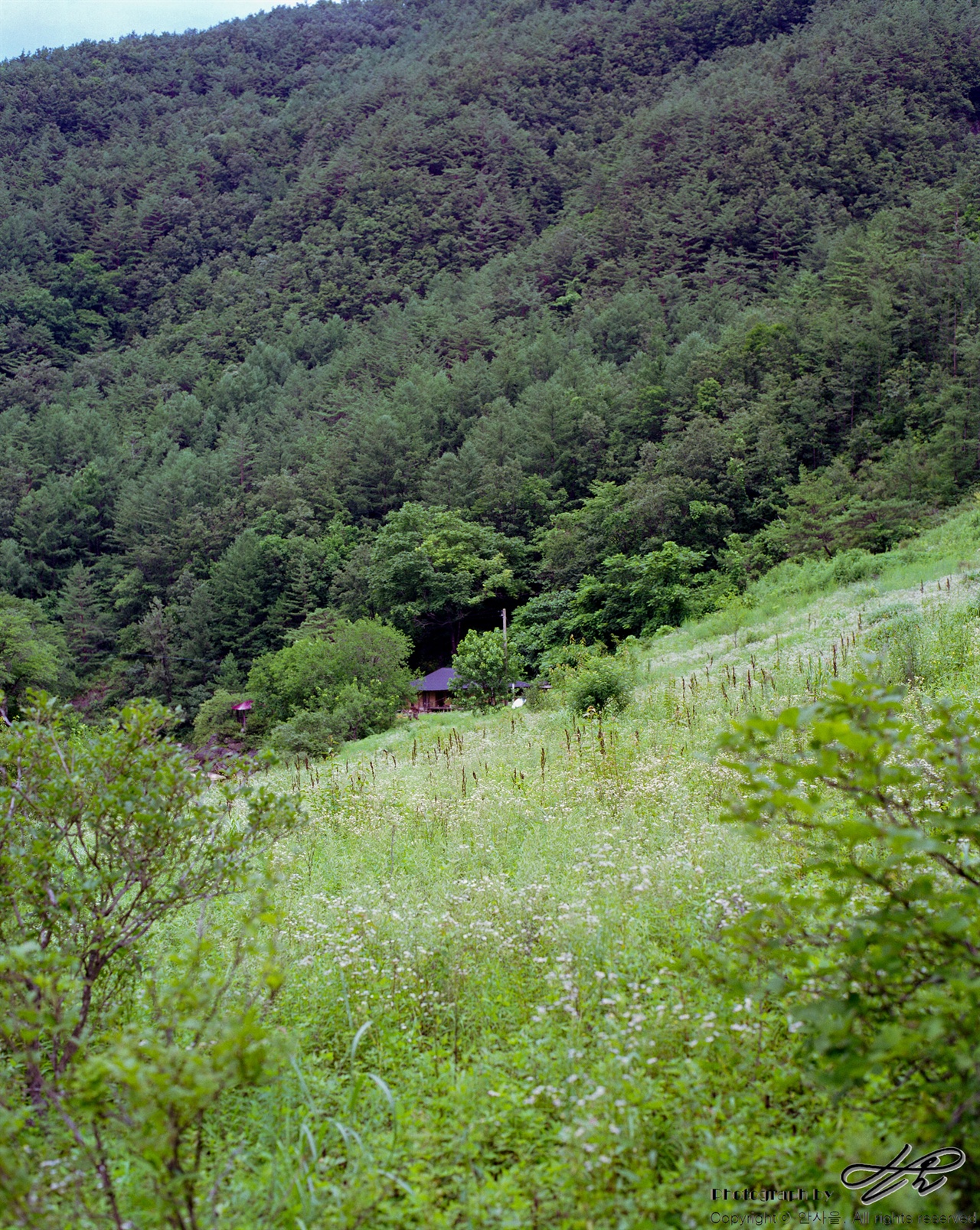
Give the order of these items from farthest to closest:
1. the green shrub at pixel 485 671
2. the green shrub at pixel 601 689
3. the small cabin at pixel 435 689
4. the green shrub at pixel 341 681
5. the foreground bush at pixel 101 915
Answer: the small cabin at pixel 435 689, the green shrub at pixel 341 681, the green shrub at pixel 485 671, the green shrub at pixel 601 689, the foreground bush at pixel 101 915

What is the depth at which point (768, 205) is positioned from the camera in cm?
7281

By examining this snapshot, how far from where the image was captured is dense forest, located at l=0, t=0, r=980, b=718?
3472 centimetres

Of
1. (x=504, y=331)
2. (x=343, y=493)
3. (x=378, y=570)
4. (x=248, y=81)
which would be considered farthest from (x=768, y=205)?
(x=248, y=81)

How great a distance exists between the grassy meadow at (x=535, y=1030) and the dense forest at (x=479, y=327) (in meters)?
18.0

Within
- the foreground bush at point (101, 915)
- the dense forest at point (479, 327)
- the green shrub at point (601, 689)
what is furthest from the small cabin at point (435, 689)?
the foreground bush at point (101, 915)

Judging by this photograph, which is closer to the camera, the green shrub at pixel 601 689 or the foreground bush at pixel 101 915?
the foreground bush at pixel 101 915

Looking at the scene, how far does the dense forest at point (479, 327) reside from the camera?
34719 mm

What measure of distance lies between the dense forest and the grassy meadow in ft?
58.9

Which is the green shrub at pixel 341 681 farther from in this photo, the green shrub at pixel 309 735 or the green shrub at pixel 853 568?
the green shrub at pixel 853 568

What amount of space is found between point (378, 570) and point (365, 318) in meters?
61.8

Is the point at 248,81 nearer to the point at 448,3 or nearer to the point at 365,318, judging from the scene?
the point at 448,3
